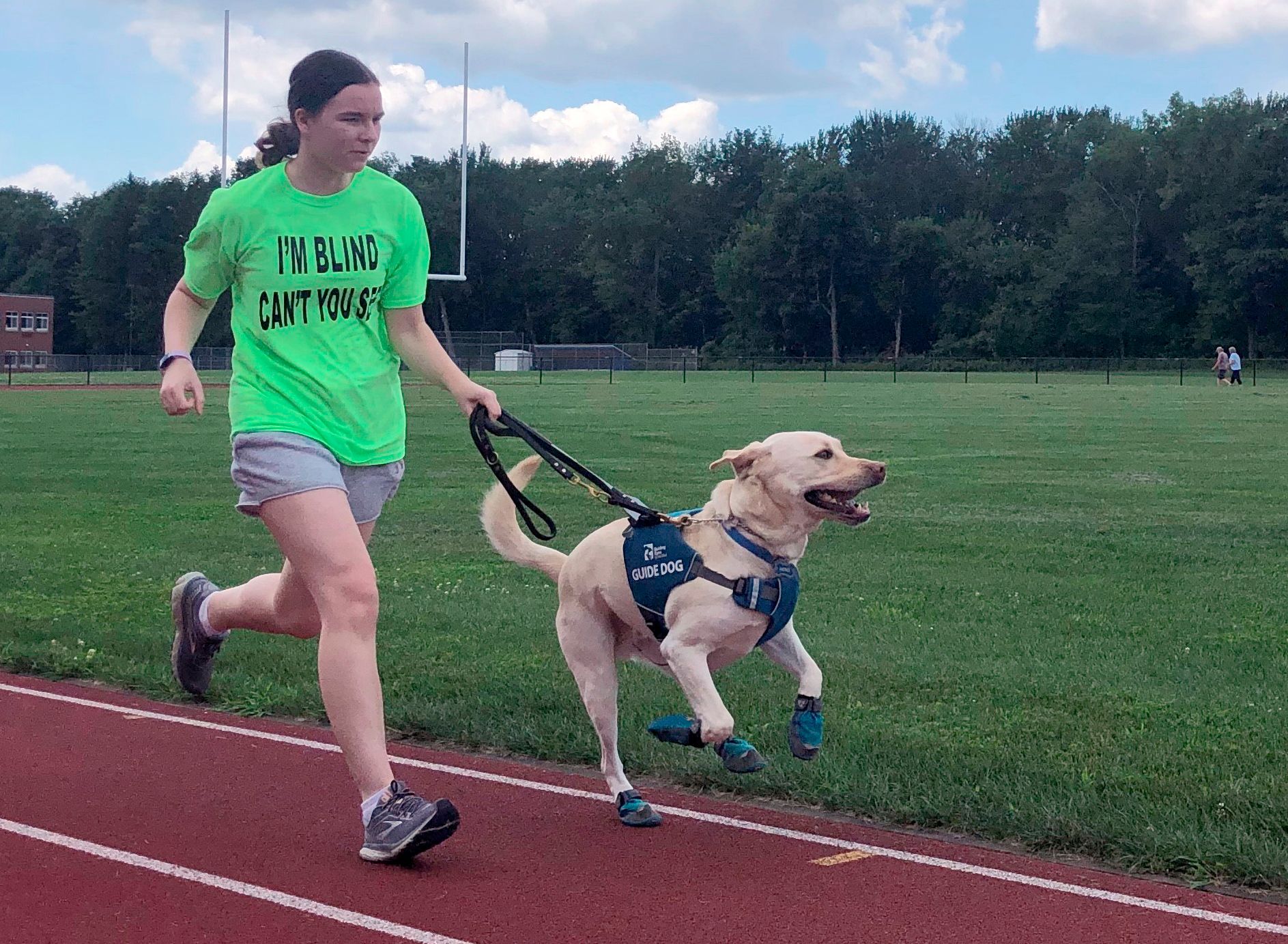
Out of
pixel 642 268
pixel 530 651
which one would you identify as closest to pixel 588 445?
pixel 530 651

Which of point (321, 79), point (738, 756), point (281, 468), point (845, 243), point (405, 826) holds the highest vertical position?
point (845, 243)

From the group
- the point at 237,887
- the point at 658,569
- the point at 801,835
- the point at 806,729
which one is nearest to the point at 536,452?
the point at 658,569

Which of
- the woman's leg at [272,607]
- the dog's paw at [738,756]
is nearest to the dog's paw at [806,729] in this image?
the dog's paw at [738,756]

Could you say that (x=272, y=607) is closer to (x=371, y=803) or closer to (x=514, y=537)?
(x=514, y=537)

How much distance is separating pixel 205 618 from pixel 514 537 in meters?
1.56

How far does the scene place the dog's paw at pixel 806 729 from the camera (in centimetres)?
501

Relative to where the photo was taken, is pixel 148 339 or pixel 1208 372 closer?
pixel 1208 372

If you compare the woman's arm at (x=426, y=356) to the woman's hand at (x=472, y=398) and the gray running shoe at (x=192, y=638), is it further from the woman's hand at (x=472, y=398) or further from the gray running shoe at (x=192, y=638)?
the gray running shoe at (x=192, y=638)

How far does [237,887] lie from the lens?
181 inches

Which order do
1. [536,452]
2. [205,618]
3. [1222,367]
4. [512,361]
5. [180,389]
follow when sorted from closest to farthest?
[180,389] → [536,452] → [205,618] → [1222,367] → [512,361]

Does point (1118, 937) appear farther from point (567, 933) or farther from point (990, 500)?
point (990, 500)

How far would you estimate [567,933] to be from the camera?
166 inches

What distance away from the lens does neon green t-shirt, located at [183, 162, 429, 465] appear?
4906 mm

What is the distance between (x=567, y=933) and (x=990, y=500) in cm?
1374
